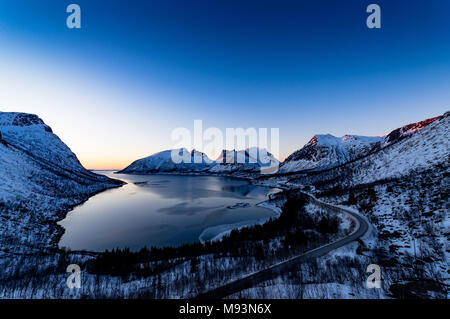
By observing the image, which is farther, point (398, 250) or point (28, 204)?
point (28, 204)

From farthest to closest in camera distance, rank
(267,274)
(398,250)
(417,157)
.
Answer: (417,157) < (398,250) < (267,274)

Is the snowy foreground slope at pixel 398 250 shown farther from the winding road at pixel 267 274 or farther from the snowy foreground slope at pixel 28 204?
the snowy foreground slope at pixel 28 204

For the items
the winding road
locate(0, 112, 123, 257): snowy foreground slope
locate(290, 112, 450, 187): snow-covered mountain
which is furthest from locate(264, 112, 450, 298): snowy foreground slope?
locate(0, 112, 123, 257): snowy foreground slope

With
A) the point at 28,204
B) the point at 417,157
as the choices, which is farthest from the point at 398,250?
the point at 28,204

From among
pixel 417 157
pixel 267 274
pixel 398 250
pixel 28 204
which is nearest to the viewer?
pixel 267 274

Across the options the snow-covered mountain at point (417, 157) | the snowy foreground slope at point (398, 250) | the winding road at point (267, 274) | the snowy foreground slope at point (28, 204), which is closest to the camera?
the snowy foreground slope at point (398, 250)

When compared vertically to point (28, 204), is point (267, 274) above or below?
above

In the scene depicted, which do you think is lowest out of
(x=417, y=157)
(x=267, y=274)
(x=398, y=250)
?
(x=398, y=250)

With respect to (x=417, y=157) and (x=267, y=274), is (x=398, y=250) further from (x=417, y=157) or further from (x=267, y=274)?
(x=417, y=157)

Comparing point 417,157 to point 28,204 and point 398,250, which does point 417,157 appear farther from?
point 28,204

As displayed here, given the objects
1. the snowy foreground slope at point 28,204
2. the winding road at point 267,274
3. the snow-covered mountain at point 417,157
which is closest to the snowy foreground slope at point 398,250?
the winding road at point 267,274

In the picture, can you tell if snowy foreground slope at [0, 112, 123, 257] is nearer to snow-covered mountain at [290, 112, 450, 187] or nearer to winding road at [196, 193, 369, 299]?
winding road at [196, 193, 369, 299]
